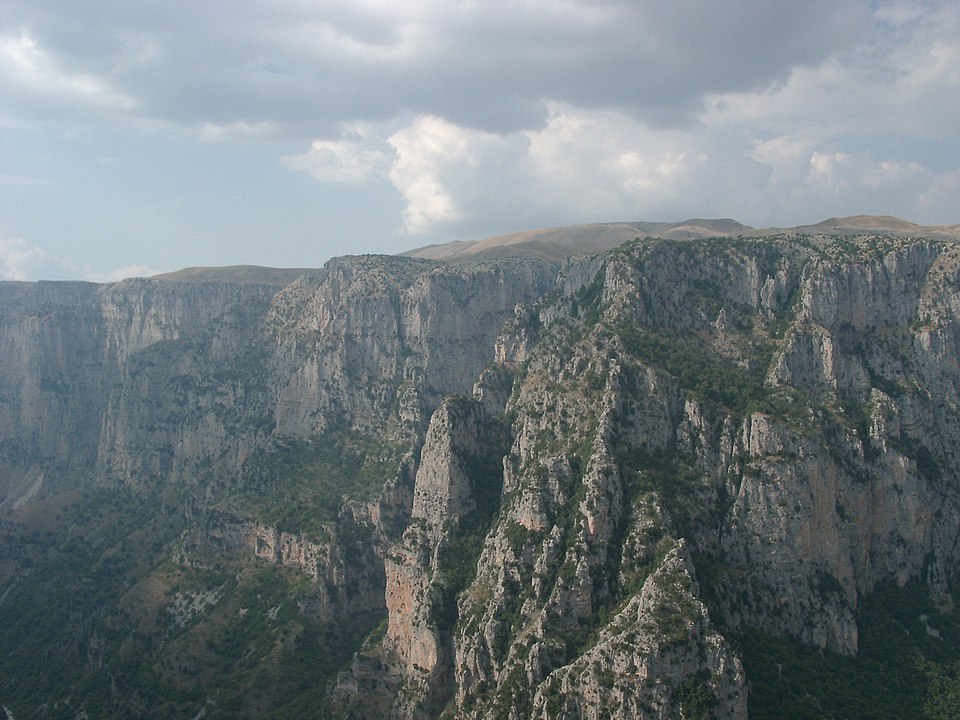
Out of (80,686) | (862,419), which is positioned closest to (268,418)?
(80,686)

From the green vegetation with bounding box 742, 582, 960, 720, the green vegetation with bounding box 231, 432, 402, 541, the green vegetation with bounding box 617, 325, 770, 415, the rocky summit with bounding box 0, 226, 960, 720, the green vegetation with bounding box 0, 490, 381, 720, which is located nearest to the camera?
the green vegetation with bounding box 742, 582, 960, 720

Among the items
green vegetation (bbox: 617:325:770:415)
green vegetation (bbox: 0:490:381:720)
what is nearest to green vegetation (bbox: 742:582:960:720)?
green vegetation (bbox: 617:325:770:415)

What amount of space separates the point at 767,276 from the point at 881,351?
1915cm

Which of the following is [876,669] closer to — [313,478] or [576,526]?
[576,526]

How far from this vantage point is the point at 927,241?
129 meters

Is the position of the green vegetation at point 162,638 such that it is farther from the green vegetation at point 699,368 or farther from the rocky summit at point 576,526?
the green vegetation at point 699,368

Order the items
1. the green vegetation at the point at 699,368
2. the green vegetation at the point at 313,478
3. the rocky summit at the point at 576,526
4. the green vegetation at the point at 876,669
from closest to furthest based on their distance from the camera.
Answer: the green vegetation at the point at 876,669
the rocky summit at the point at 576,526
the green vegetation at the point at 699,368
the green vegetation at the point at 313,478

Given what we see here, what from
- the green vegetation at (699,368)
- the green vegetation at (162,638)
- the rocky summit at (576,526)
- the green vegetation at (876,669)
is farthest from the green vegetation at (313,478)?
the green vegetation at (876,669)

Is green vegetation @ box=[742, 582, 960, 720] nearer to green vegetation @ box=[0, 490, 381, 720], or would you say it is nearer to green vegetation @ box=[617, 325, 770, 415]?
green vegetation @ box=[617, 325, 770, 415]

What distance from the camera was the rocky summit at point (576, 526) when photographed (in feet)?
289

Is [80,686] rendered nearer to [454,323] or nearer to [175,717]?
[175,717]

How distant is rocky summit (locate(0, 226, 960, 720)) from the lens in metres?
88.1

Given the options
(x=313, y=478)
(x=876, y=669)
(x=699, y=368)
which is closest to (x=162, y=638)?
(x=313, y=478)

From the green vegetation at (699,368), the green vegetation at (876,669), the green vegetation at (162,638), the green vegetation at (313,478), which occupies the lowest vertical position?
the green vegetation at (162,638)
